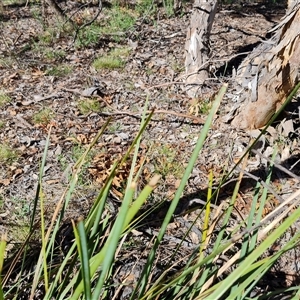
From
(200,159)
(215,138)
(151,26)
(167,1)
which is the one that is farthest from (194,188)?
(167,1)

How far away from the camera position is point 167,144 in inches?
144

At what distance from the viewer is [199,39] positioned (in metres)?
4.18

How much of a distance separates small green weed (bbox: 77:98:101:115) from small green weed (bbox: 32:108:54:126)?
307 millimetres

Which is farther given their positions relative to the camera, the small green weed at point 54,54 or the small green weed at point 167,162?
the small green weed at point 54,54

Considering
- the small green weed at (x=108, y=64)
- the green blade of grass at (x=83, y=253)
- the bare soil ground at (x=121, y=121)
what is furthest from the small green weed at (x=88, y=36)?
the green blade of grass at (x=83, y=253)

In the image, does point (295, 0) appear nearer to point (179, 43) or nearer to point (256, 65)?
point (256, 65)

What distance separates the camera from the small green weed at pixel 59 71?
4.75 metres


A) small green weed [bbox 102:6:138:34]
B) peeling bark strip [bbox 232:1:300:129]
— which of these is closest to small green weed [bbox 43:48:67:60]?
small green weed [bbox 102:6:138:34]

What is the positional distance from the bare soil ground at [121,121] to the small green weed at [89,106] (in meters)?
0.02

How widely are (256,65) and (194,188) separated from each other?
1340 millimetres

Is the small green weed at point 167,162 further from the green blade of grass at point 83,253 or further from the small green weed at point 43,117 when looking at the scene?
the green blade of grass at point 83,253

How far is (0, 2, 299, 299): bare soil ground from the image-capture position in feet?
9.84

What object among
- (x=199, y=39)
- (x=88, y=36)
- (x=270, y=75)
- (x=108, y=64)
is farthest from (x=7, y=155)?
(x=88, y=36)

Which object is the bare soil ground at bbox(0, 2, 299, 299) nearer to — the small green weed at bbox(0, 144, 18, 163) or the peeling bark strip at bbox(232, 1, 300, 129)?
the small green weed at bbox(0, 144, 18, 163)
